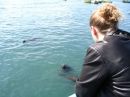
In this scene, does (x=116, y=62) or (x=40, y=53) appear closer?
(x=116, y=62)

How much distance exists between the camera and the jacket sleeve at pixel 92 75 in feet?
9.25

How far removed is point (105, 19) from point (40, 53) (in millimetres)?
11204

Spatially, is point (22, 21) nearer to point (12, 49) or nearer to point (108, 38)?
point (12, 49)

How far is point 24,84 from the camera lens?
10242mm

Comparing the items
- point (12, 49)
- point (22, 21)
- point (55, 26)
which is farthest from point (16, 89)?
point (22, 21)

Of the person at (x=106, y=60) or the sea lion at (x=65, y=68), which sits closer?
the person at (x=106, y=60)

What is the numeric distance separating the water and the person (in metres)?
0.54

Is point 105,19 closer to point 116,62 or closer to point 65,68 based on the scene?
point 116,62

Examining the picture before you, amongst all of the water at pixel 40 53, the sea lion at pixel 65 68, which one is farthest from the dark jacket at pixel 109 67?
the sea lion at pixel 65 68

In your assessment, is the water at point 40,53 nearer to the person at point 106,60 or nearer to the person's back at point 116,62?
the person at point 106,60

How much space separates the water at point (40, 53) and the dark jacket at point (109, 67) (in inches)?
27.2

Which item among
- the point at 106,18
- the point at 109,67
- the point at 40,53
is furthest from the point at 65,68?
the point at 109,67

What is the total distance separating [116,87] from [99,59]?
0.39m

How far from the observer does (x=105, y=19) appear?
9.76 ft
